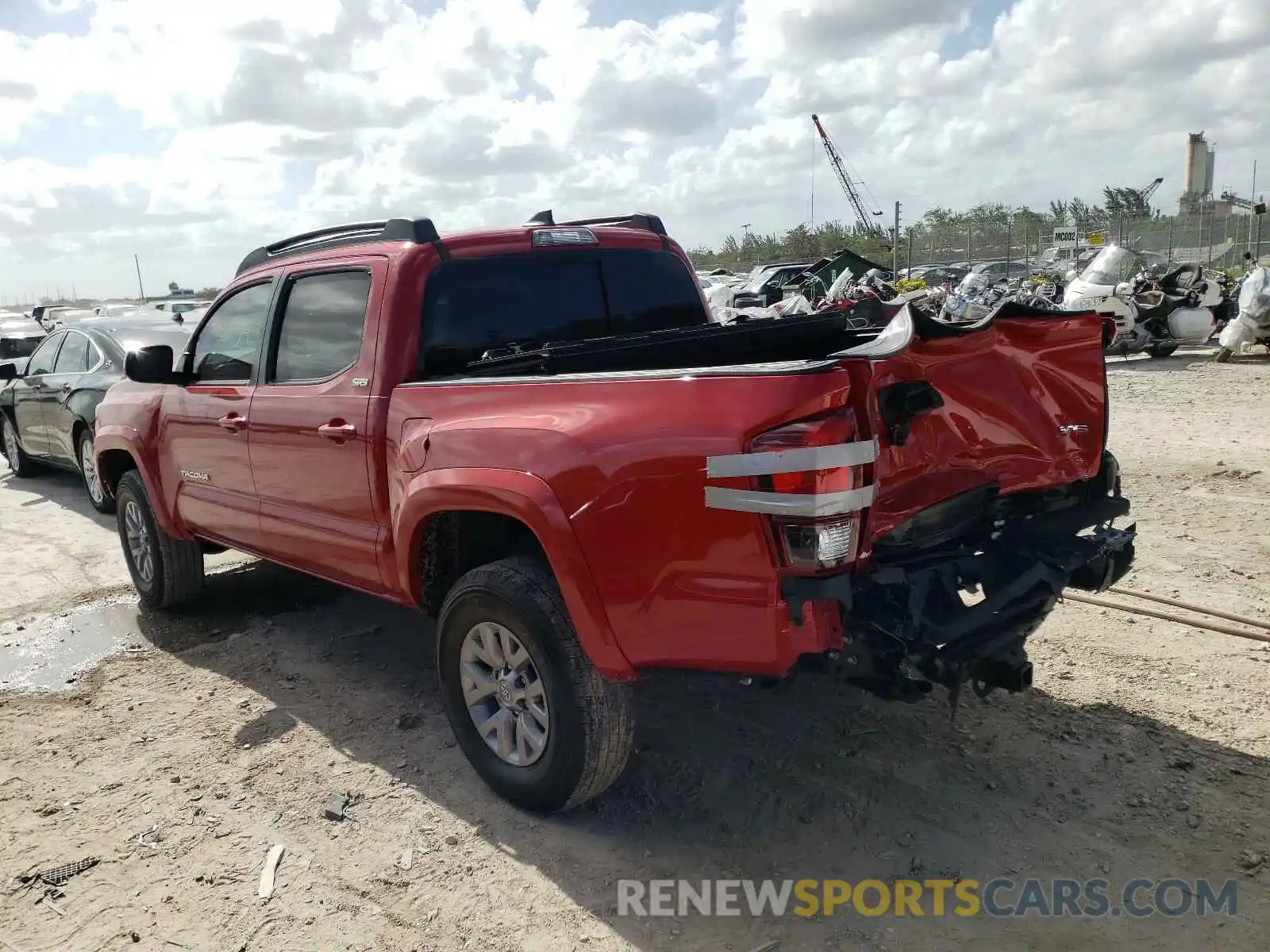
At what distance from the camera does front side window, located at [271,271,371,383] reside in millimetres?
4051

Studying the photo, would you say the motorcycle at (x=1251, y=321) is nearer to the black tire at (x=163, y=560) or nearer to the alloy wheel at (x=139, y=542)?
the black tire at (x=163, y=560)

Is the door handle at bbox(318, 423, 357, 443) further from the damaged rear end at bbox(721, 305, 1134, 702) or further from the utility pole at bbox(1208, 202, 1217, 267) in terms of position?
the utility pole at bbox(1208, 202, 1217, 267)

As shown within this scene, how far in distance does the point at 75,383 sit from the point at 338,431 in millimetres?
6235

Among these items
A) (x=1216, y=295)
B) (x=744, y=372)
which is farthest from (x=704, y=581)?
(x=1216, y=295)

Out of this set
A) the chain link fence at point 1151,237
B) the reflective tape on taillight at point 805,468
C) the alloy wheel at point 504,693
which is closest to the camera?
the reflective tape on taillight at point 805,468

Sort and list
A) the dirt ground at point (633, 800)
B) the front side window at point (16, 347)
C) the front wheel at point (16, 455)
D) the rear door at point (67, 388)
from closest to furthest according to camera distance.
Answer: the dirt ground at point (633, 800)
the rear door at point (67, 388)
the front wheel at point (16, 455)
the front side window at point (16, 347)

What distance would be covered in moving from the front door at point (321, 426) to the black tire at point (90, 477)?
188 inches

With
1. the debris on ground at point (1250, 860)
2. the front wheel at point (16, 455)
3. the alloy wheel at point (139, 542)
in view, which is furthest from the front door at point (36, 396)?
the debris on ground at point (1250, 860)

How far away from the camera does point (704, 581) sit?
276cm

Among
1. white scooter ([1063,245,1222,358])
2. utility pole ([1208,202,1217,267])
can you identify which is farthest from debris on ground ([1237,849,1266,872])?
utility pole ([1208,202,1217,267])

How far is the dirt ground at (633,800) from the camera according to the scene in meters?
2.93

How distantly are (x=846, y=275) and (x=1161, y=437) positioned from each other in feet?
34.4

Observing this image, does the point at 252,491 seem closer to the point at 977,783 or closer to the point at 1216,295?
the point at 977,783

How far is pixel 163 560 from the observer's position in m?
5.67
